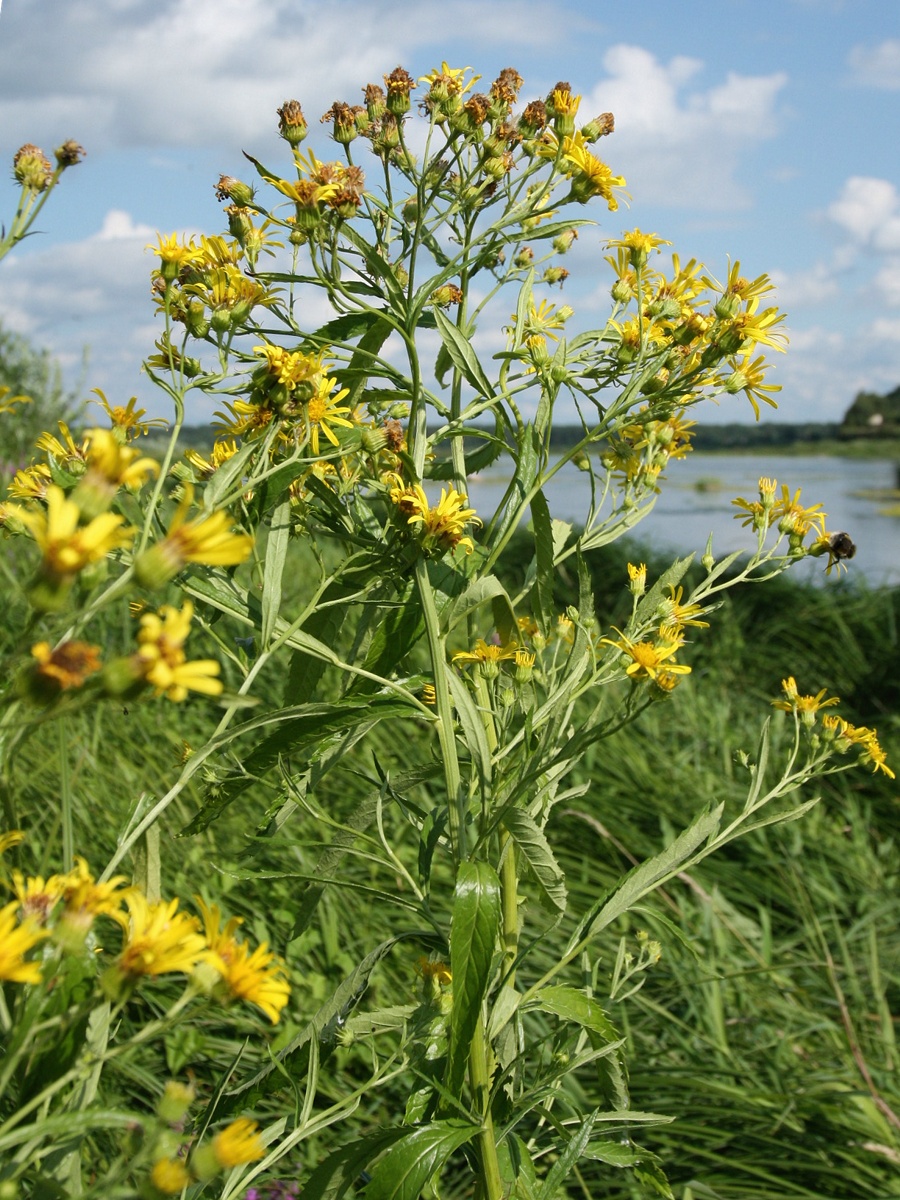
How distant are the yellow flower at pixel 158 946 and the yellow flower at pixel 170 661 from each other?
0.17 metres

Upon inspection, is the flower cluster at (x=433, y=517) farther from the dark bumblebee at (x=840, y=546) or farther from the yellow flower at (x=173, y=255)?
the dark bumblebee at (x=840, y=546)

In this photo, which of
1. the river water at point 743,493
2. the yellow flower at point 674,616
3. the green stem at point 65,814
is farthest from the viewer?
the river water at point 743,493

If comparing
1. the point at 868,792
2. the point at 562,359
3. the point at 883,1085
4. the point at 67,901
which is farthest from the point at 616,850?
the point at 67,901

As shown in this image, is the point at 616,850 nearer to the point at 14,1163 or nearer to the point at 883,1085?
the point at 883,1085

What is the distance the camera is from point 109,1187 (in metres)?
0.69

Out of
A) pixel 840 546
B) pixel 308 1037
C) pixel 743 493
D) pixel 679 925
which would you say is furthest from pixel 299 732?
pixel 743 493

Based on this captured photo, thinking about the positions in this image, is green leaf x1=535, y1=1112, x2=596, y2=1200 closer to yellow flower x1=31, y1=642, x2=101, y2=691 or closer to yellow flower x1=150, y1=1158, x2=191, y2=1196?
yellow flower x1=150, y1=1158, x2=191, y2=1196

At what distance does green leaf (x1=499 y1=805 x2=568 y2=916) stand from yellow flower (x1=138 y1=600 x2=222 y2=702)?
67 centimetres

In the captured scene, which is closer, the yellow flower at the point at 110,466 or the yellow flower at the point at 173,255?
the yellow flower at the point at 110,466

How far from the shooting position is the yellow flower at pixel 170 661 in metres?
0.68

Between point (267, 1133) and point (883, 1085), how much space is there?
1.87 metres

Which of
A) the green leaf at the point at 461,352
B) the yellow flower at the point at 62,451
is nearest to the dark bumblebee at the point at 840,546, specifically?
the green leaf at the point at 461,352

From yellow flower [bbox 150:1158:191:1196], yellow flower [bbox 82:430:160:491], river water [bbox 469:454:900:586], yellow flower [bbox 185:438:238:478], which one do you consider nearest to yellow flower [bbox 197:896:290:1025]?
yellow flower [bbox 150:1158:191:1196]

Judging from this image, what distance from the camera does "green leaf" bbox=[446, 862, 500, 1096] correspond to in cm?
114
